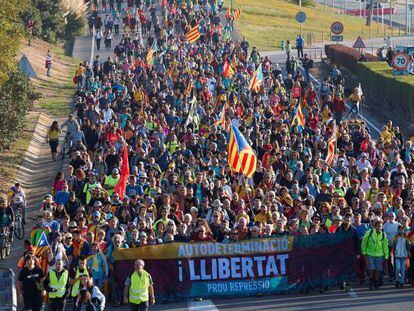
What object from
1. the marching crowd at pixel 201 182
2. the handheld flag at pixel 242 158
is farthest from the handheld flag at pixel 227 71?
the handheld flag at pixel 242 158

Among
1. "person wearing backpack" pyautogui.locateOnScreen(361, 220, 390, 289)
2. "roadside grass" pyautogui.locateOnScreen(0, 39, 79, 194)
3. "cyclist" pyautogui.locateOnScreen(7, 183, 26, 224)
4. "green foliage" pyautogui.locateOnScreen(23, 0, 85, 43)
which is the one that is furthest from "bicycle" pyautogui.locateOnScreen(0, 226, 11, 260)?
"green foliage" pyautogui.locateOnScreen(23, 0, 85, 43)

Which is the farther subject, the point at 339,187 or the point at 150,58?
the point at 150,58

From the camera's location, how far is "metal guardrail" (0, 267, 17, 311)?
19.7 m

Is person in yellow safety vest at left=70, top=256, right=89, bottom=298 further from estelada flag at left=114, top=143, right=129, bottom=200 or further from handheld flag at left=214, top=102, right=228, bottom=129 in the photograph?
handheld flag at left=214, top=102, right=228, bottom=129

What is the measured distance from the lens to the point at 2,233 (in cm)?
2541

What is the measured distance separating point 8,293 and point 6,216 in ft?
18.4

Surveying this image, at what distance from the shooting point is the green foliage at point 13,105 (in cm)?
3497

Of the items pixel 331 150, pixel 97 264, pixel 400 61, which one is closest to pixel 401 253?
pixel 97 264

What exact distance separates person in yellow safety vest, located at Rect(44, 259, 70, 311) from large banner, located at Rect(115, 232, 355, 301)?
1.84 meters

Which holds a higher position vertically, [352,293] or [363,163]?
A: [363,163]

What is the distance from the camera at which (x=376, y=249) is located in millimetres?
22281

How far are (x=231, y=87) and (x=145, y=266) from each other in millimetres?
20494

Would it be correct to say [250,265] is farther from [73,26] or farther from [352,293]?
[73,26]

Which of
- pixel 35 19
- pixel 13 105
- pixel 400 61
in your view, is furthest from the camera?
pixel 35 19
